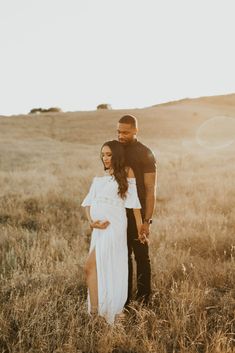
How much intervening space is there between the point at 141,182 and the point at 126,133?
495 mm

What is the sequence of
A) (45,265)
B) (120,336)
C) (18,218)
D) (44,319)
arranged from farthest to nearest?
(18,218), (45,265), (44,319), (120,336)

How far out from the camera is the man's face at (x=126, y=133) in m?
4.25

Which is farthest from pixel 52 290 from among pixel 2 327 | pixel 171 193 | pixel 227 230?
pixel 171 193

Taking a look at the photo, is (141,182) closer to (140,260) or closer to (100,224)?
(100,224)

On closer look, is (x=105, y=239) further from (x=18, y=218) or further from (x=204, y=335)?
(x=18, y=218)

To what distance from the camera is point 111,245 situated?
399 centimetres

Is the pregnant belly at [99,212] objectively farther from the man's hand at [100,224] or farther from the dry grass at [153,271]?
the dry grass at [153,271]

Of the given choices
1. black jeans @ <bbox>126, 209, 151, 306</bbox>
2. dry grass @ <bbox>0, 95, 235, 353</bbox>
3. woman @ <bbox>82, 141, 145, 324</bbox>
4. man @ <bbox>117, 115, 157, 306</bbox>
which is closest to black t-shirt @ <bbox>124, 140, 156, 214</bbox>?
man @ <bbox>117, 115, 157, 306</bbox>

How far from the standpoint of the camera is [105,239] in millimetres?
3988

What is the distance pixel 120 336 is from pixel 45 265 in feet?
6.43

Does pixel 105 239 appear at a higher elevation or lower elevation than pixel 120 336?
higher

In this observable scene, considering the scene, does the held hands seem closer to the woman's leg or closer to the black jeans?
the black jeans

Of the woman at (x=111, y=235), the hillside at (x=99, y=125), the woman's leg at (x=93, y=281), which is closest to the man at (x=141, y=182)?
the woman at (x=111, y=235)

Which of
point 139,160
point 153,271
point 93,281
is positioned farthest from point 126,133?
point 153,271
